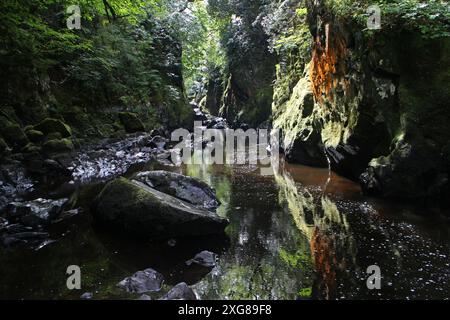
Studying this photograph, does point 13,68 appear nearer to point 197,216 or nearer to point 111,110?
point 111,110

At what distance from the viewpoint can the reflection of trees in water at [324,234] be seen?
5018 millimetres

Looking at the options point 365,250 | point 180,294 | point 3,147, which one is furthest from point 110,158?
point 365,250

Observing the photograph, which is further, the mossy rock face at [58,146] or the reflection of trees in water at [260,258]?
the mossy rock face at [58,146]

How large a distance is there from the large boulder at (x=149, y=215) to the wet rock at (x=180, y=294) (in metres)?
1.91

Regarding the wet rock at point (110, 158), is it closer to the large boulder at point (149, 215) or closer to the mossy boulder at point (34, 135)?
the mossy boulder at point (34, 135)

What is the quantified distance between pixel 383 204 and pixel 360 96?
3.08m

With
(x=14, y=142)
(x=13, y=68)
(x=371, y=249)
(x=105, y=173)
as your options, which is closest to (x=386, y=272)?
(x=371, y=249)

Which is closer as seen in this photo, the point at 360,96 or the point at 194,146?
the point at 360,96

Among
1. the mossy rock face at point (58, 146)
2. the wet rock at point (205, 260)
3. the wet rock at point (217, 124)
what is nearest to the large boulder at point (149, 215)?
the wet rock at point (205, 260)

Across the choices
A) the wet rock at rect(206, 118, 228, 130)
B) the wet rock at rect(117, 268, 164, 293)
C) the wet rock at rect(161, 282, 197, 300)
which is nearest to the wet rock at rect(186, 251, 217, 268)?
the wet rock at rect(117, 268, 164, 293)

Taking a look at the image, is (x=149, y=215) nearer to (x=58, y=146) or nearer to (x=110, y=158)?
(x=58, y=146)

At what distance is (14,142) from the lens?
10.4 m

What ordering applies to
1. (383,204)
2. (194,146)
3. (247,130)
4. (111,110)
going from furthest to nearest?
(247,130), (194,146), (111,110), (383,204)

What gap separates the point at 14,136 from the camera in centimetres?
1042
